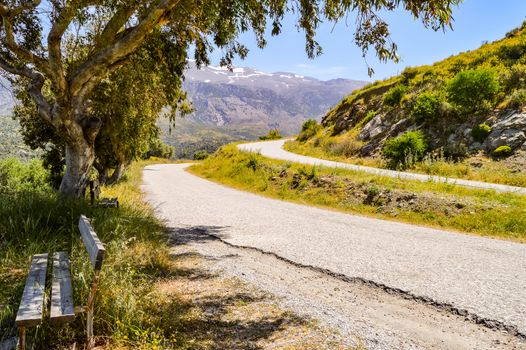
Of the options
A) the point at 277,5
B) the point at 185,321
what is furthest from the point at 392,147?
the point at 185,321

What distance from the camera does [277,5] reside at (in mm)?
9586

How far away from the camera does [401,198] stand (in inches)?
512

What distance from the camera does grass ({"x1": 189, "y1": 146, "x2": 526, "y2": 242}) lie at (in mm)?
10338

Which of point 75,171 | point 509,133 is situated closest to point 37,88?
point 75,171

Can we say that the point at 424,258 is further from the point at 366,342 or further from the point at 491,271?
the point at 366,342

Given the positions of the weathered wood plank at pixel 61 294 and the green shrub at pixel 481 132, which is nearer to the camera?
the weathered wood plank at pixel 61 294

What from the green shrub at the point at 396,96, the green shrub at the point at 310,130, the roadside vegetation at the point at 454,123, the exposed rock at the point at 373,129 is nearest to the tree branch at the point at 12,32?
the roadside vegetation at the point at 454,123

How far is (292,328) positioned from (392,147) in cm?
1878

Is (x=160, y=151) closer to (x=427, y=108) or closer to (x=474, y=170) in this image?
(x=427, y=108)

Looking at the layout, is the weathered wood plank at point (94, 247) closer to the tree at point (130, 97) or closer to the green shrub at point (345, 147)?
the tree at point (130, 97)

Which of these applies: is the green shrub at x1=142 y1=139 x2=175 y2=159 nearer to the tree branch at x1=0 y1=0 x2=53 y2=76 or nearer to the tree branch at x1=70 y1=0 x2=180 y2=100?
the tree branch at x1=0 y1=0 x2=53 y2=76

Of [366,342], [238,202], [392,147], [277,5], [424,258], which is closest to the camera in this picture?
[366,342]

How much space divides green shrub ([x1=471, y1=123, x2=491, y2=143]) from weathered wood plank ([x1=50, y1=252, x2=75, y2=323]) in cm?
2115

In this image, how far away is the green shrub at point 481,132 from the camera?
774 inches
